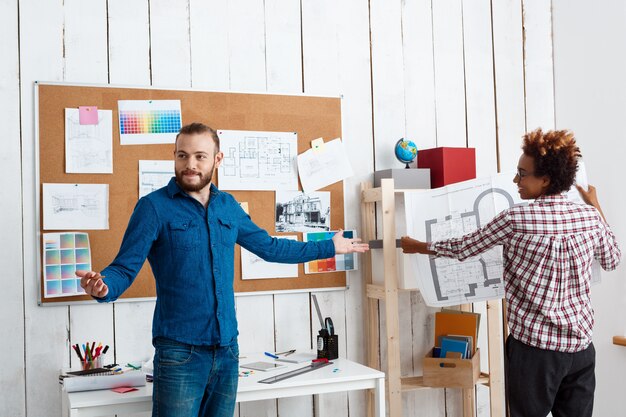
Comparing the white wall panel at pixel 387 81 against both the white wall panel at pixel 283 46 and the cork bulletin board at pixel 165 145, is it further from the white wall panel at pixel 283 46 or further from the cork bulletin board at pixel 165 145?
the white wall panel at pixel 283 46

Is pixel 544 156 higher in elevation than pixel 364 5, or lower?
lower

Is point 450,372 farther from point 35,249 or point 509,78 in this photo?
point 35,249

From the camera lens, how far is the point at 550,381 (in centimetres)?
218

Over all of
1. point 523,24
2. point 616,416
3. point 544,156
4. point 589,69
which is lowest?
point 616,416

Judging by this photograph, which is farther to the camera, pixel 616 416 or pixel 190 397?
→ pixel 616 416

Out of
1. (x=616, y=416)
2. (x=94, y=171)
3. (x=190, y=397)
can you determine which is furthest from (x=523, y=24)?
(x=190, y=397)

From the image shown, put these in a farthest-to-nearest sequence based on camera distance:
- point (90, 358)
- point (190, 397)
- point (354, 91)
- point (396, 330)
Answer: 1. point (354, 91)
2. point (396, 330)
3. point (90, 358)
4. point (190, 397)

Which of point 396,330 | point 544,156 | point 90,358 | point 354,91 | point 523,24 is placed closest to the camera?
point 544,156

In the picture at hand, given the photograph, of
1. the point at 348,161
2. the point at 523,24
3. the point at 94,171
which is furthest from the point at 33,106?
the point at 523,24

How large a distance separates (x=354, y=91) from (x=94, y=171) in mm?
1249

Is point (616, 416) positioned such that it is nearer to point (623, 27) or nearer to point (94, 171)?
point (623, 27)

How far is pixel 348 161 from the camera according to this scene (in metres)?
3.19

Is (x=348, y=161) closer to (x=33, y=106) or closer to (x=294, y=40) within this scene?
(x=294, y=40)

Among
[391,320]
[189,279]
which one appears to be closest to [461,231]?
[391,320]
